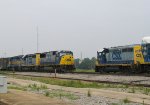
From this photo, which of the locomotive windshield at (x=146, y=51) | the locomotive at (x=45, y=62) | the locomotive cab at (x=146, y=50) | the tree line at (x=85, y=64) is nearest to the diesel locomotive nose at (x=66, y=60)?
the locomotive at (x=45, y=62)

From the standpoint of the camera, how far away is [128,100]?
13664 millimetres

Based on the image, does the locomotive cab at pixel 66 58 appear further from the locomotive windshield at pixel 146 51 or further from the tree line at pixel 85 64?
the tree line at pixel 85 64

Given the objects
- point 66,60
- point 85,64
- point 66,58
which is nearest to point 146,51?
point 66,60

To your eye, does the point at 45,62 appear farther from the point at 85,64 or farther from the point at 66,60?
the point at 85,64

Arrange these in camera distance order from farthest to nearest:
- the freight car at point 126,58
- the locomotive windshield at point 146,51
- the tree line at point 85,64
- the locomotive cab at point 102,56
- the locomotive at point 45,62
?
the tree line at point 85,64 < the locomotive at point 45,62 < the locomotive cab at point 102,56 < the freight car at point 126,58 < the locomotive windshield at point 146,51

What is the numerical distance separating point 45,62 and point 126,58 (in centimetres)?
1996

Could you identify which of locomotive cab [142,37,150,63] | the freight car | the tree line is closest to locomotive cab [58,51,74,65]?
the freight car

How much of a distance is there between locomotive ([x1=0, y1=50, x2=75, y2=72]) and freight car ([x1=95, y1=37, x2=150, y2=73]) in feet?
22.5

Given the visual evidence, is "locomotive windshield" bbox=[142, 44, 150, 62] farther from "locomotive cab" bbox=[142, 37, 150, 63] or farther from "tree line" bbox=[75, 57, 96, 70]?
"tree line" bbox=[75, 57, 96, 70]

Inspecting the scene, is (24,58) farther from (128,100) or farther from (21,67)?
(128,100)

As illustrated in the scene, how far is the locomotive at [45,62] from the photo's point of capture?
51.8 meters

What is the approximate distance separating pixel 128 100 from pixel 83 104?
1.84 metres

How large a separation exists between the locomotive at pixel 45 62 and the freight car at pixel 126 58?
6844mm

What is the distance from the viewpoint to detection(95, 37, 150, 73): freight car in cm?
3756
